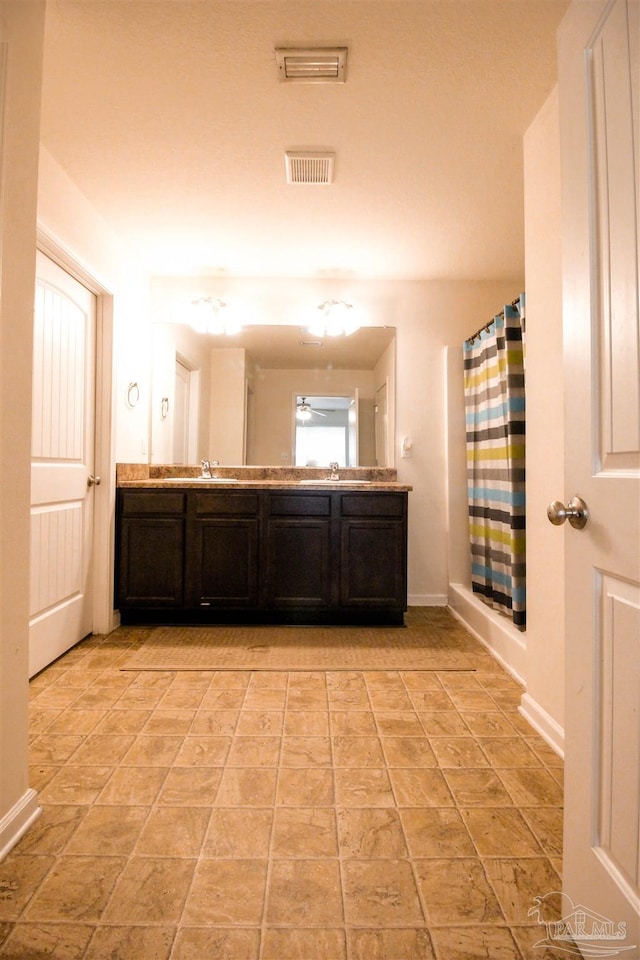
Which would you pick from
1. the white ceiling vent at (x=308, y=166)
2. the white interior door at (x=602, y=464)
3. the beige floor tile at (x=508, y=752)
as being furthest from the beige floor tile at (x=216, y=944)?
the white ceiling vent at (x=308, y=166)

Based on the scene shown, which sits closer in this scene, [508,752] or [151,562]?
[508,752]

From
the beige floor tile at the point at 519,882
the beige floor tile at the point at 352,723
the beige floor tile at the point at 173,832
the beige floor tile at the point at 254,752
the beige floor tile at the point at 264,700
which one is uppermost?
the beige floor tile at the point at 264,700

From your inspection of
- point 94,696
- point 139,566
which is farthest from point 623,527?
point 139,566

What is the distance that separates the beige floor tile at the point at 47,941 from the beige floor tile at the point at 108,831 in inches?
6.8

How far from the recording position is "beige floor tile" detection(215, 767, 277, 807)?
125 cm

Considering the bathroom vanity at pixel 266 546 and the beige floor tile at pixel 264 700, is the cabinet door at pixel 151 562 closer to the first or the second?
the bathroom vanity at pixel 266 546

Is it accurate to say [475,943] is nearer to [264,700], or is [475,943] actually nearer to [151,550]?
[264,700]

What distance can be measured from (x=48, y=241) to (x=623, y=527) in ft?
7.50

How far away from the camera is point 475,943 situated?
878mm

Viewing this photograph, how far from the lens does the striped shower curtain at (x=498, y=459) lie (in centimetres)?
224

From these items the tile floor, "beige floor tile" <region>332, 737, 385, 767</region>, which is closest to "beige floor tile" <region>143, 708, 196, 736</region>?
the tile floor

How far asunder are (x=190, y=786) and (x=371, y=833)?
53 cm

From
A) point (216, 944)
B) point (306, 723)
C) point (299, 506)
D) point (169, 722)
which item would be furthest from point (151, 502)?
point (216, 944)

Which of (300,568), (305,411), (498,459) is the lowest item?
(300,568)
